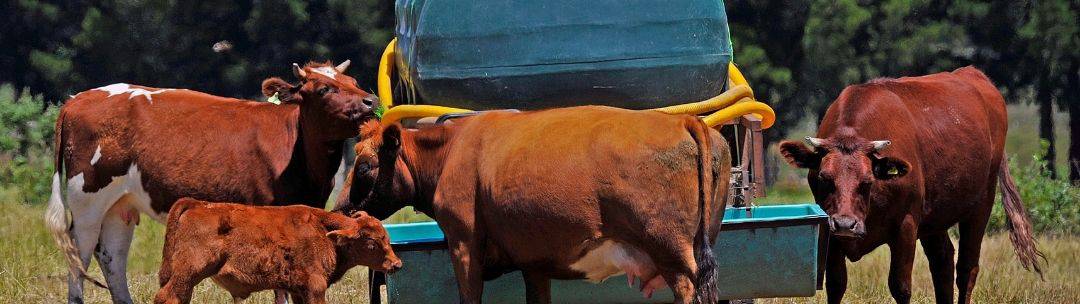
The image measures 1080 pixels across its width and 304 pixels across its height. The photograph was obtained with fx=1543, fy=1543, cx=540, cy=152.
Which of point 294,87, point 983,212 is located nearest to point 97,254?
point 294,87

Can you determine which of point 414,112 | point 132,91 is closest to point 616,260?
point 414,112

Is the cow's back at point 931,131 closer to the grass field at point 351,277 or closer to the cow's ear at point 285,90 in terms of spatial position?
the grass field at point 351,277

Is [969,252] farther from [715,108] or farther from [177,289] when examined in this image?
[177,289]

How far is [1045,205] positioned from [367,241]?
11.4 metres

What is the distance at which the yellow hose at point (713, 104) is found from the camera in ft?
26.0

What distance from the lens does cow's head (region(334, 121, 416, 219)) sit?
7.51m

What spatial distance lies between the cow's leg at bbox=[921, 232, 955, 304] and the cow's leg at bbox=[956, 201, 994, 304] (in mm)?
138

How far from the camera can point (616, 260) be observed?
6.65 meters

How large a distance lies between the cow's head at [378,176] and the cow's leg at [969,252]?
14.9 feet

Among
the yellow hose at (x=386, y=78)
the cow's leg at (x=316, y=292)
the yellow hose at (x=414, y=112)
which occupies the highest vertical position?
the yellow hose at (x=414, y=112)

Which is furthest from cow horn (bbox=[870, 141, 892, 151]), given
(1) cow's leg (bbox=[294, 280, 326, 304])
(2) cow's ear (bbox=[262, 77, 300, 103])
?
(1) cow's leg (bbox=[294, 280, 326, 304])

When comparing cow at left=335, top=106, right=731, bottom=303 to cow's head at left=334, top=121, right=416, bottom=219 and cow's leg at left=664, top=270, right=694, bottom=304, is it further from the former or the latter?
cow's head at left=334, top=121, right=416, bottom=219

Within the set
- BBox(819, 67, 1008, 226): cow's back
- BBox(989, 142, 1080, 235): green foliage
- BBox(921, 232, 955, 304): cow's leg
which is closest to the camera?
BBox(819, 67, 1008, 226): cow's back

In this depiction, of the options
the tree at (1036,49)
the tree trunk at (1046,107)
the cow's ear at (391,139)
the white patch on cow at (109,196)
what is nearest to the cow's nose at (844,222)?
the cow's ear at (391,139)
